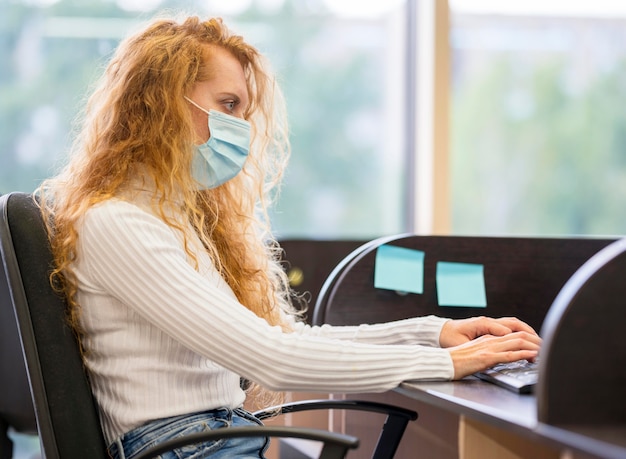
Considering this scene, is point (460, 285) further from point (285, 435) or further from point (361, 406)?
point (285, 435)

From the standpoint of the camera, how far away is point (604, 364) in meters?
0.86

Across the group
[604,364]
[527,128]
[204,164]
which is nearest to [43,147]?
[204,164]

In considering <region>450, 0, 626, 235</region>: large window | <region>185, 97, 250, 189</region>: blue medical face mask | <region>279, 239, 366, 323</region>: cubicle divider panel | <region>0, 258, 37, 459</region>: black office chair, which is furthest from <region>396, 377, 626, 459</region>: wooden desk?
<region>450, 0, 626, 235</region>: large window

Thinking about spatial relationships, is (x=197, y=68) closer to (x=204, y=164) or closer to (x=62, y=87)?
(x=204, y=164)

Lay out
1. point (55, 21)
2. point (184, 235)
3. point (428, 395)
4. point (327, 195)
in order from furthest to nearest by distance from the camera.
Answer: point (327, 195) → point (55, 21) → point (184, 235) → point (428, 395)

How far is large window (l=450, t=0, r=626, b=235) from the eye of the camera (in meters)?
3.24

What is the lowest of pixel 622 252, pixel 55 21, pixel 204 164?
pixel 622 252

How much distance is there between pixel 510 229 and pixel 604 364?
2466 mm

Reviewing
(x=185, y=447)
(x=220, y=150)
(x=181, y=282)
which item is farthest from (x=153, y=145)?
(x=185, y=447)

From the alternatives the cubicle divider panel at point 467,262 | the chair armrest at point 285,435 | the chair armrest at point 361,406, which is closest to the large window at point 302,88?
the cubicle divider panel at point 467,262

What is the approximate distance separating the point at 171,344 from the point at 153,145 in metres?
0.32

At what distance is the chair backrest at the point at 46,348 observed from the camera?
1.09m

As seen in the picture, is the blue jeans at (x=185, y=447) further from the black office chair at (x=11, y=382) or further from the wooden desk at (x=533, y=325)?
the black office chair at (x=11, y=382)

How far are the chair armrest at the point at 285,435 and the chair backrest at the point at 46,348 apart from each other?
12 cm
